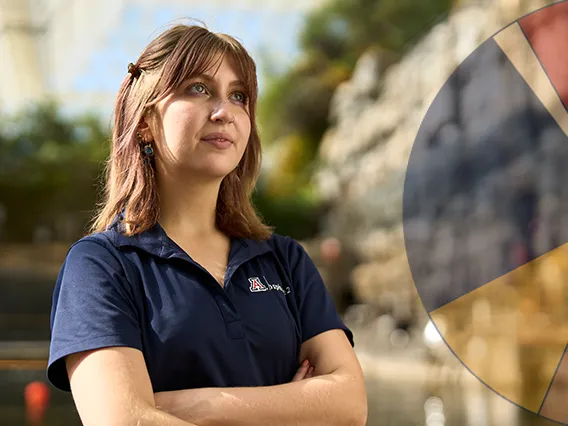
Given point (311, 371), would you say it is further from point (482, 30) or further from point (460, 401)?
point (482, 30)

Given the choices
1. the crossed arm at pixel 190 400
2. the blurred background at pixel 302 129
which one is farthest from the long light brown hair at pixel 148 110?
the blurred background at pixel 302 129

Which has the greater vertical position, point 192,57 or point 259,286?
point 192,57

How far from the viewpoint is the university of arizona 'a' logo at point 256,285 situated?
106 centimetres

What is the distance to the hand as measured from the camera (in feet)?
3.54

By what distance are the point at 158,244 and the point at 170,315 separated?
0.11 metres

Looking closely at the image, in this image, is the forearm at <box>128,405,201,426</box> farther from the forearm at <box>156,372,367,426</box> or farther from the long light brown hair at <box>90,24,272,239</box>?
the long light brown hair at <box>90,24,272,239</box>

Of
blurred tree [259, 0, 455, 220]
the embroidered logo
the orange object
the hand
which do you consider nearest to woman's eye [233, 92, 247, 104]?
the embroidered logo

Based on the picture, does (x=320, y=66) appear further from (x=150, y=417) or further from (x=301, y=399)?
(x=150, y=417)

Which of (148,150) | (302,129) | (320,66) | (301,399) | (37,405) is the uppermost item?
(320,66)

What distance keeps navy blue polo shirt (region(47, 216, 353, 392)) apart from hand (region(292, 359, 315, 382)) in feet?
0.03

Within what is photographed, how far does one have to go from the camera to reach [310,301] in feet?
3.74

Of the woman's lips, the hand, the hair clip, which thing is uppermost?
the hair clip

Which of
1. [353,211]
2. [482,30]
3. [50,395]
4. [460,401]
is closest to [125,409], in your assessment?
[50,395]

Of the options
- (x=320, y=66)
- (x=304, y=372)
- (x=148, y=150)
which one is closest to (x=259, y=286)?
(x=304, y=372)
